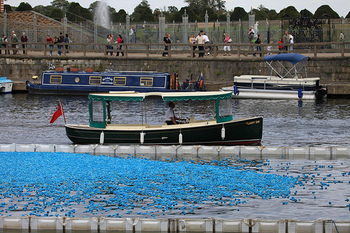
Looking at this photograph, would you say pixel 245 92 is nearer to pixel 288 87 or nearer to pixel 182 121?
pixel 288 87

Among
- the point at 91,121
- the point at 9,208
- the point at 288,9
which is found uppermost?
the point at 288,9

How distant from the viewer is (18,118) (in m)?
29.9

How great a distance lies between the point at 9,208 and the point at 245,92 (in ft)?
83.6

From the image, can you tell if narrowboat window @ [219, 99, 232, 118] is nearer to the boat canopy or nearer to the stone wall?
the boat canopy

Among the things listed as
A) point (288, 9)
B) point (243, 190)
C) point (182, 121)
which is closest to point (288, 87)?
point (182, 121)

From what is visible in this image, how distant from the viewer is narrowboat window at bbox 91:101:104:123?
71.4 feet

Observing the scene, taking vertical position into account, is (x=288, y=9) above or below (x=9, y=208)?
above

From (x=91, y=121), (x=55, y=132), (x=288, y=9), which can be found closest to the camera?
(x=91, y=121)

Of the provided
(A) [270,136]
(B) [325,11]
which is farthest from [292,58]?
(B) [325,11]

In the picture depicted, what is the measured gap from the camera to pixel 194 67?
41500 millimetres

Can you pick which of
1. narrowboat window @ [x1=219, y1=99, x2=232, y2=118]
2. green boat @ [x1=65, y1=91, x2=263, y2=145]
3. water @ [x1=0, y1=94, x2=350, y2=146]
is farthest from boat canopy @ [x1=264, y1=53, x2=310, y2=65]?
narrowboat window @ [x1=219, y1=99, x2=232, y2=118]

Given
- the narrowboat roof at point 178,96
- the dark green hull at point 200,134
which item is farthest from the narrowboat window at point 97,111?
the dark green hull at point 200,134

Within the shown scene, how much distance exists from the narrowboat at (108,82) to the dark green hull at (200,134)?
1562 cm

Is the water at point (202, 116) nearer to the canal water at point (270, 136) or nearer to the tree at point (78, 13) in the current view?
the canal water at point (270, 136)
